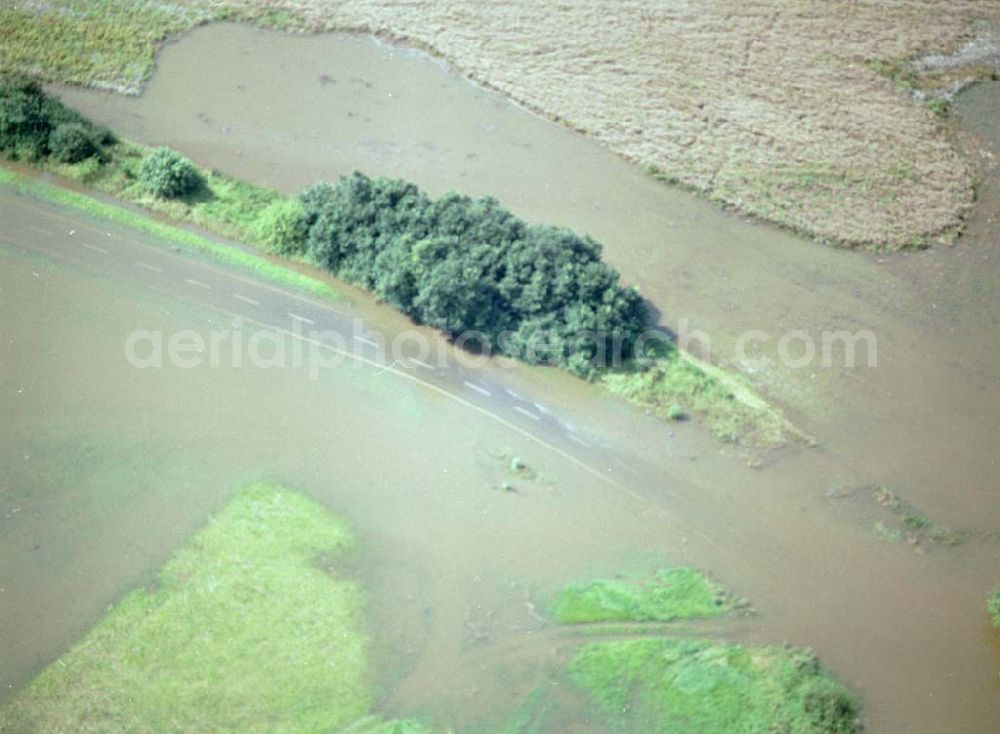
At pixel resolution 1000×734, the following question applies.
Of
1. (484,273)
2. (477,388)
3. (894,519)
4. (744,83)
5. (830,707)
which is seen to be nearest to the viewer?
(830,707)

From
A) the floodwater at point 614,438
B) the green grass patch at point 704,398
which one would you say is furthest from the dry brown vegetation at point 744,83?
the green grass patch at point 704,398

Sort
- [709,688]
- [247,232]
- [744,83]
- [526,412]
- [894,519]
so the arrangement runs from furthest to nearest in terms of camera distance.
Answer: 1. [744,83]
2. [247,232]
3. [526,412]
4. [894,519]
5. [709,688]

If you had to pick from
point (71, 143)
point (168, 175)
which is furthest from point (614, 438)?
point (71, 143)

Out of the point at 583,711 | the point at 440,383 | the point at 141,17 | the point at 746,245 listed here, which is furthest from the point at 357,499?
the point at 141,17

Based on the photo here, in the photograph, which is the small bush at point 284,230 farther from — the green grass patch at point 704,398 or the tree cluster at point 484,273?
the green grass patch at point 704,398

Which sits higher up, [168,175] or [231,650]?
[168,175]

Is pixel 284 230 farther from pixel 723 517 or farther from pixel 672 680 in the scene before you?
pixel 672 680

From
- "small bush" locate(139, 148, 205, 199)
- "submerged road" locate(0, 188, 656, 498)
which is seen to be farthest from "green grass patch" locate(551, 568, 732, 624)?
"small bush" locate(139, 148, 205, 199)

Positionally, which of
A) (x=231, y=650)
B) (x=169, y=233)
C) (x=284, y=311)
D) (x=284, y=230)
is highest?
(x=284, y=230)
